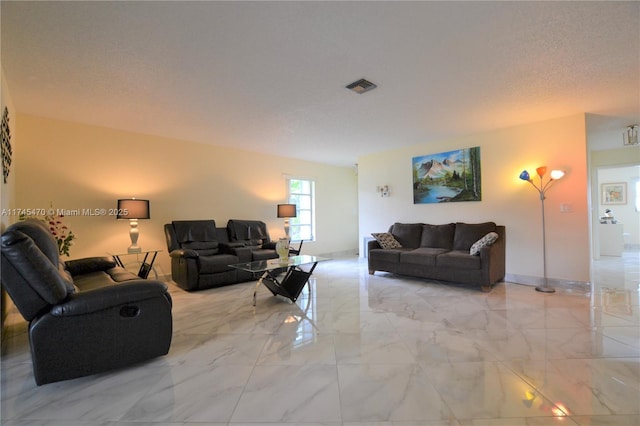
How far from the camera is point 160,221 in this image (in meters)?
4.66

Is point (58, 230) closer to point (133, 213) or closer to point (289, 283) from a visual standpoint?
point (133, 213)

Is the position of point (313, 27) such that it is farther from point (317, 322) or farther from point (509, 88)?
point (317, 322)

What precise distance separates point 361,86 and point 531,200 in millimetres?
3280

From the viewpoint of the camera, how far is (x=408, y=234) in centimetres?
525

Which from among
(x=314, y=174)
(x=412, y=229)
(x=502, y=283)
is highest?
(x=314, y=174)

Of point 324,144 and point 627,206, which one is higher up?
point 324,144

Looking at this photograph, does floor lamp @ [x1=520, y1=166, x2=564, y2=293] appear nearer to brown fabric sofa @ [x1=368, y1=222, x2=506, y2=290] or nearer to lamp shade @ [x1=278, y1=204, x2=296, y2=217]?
brown fabric sofa @ [x1=368, y1=222, x2=506, y2=290]

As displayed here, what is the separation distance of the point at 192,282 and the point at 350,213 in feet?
15.7

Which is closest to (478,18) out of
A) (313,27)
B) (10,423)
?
(313,27)

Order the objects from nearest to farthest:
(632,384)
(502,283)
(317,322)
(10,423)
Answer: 1. (10,423)
2. (632,384)
3. (317,322)
4. (502,283)

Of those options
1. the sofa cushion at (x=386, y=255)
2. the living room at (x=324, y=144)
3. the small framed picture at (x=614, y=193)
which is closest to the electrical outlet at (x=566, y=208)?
the living room at (x=324, y=144)

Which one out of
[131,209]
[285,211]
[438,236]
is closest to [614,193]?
[438,236]

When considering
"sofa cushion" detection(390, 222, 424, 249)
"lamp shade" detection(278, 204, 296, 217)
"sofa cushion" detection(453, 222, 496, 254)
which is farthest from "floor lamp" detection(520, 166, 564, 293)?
"lamp shade" detection(278, 204, 296, 217)

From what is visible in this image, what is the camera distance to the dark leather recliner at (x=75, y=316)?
5.56ft
